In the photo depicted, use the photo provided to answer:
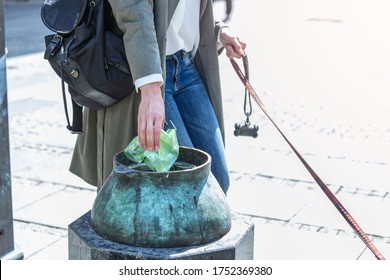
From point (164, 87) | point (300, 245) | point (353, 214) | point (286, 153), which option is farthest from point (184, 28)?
point (286, 153)

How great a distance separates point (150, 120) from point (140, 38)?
0.32 metres

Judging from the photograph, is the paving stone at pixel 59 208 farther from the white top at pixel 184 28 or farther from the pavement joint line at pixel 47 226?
the white top at pixel 184 28

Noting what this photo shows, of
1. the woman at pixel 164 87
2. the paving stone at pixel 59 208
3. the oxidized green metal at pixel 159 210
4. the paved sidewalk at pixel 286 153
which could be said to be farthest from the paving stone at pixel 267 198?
the oxidized green metal at pixel 159 210

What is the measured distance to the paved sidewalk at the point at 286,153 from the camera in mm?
4828

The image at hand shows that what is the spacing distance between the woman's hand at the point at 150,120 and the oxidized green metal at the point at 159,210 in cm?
13

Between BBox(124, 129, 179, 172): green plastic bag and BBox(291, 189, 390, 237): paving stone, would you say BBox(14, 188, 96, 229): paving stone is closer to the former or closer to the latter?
BBox(291, 189, 390, 237): paving stone

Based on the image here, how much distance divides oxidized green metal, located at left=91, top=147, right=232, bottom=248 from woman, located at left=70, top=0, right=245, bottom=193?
19 cm

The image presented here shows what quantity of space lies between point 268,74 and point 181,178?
7.33 metres

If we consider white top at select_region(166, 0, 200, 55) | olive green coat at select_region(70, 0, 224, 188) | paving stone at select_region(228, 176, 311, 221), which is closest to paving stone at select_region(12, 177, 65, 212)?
paving stone at select_region(228, 176, 311, 221)

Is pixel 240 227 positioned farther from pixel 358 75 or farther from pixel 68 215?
pixel 358 75

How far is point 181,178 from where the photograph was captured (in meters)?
2.44

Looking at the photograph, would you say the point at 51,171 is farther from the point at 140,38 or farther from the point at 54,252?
the point at 140,38

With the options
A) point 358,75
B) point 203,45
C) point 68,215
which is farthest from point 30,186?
point 358,75

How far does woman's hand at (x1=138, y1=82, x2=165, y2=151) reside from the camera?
2.58m
